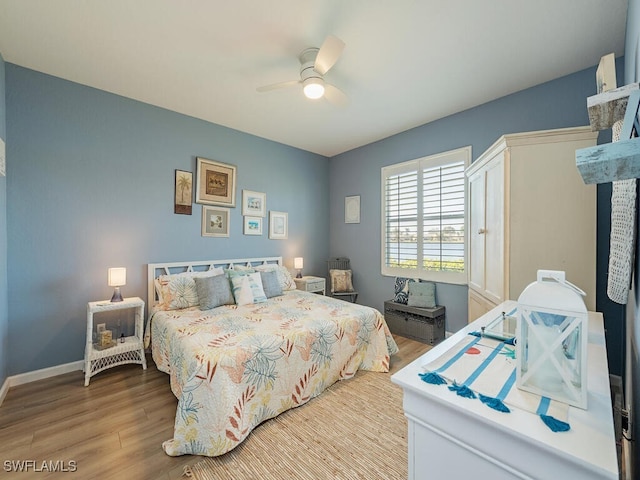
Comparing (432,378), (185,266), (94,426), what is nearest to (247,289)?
(185,266)

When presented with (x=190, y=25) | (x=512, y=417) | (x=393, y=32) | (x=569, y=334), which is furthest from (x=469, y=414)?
(x=190, y=25)

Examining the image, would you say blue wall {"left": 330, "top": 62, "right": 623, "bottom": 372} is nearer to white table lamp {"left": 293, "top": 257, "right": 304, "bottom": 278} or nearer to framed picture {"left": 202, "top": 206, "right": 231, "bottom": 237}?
white table lamp {"left": 293, "top": 257, "right": 304, "bottom": 278}

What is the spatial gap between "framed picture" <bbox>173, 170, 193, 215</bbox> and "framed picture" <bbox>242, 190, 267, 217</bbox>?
2.34 ft

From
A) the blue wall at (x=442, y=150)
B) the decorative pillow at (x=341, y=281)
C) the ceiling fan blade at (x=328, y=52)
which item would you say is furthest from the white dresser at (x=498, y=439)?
the decorative pillow at (x=341, y=281)

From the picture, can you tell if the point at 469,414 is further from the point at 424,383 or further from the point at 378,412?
the point at 378,412

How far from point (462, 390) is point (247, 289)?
101 inches

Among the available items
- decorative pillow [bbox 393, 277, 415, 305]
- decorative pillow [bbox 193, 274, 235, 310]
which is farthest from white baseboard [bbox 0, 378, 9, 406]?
decorative pillow [bbox 393, 277, 415, 305]

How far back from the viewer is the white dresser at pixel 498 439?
0.55 m

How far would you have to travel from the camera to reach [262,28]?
1.95m

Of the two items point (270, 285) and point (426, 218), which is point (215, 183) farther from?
point (426, 218)

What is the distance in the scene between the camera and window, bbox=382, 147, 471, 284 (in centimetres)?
333

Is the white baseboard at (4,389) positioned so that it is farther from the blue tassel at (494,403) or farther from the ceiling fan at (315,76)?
the blue tassel at (494,403)

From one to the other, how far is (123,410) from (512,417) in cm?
258

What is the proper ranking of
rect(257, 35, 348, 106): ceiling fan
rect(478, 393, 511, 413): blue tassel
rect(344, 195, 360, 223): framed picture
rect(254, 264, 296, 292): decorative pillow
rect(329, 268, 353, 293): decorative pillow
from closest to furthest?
rect(478, 393, 511, 413): blue tassel < rect(257, 35, 348, 106): ceiling fan < rect(254, 264, 296, 292): decorative pillow < rect(329, 268, 353, 293): decorative pillow < rect(344, 195, 360, 223): framed picture
